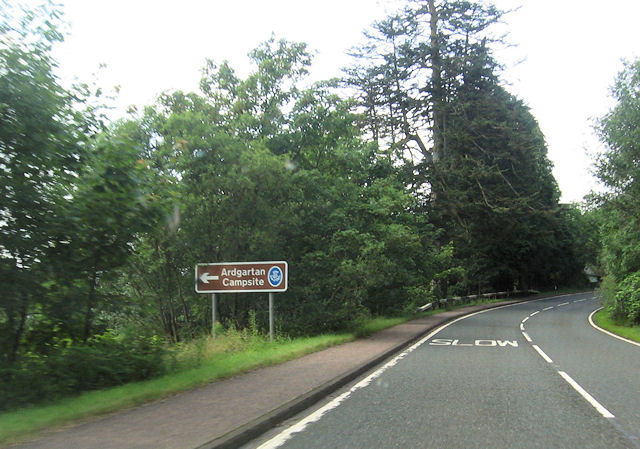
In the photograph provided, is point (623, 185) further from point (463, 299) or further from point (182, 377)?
point (182, 377)

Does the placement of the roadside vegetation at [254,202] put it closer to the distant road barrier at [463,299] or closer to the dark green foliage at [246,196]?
the dark green foliage at [246,196]

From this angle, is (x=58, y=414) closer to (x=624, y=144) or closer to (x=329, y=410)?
(x=329, y=410)

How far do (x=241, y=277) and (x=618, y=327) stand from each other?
17596 millimetres

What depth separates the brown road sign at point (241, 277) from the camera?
14.0 m

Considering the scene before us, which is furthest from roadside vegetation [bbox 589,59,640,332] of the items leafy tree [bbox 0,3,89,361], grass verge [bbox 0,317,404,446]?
leafy tree [bbox 0,3,89,361]

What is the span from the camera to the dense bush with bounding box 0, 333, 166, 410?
6949 millimetres

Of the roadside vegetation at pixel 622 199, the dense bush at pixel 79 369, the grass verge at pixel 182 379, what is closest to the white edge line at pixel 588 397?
the grass verge at pixel 182 379

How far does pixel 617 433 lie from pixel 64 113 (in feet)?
26.3

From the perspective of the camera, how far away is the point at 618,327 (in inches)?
927

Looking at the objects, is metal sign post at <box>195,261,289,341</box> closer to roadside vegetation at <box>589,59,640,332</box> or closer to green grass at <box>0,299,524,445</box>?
green grass at <box>0,299,524,445</box>

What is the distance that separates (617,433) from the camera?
19.3ft

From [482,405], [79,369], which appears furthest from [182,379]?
[482,405]

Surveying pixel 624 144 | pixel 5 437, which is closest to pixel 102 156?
pixel 5 437

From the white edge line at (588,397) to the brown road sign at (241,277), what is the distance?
6.79m
